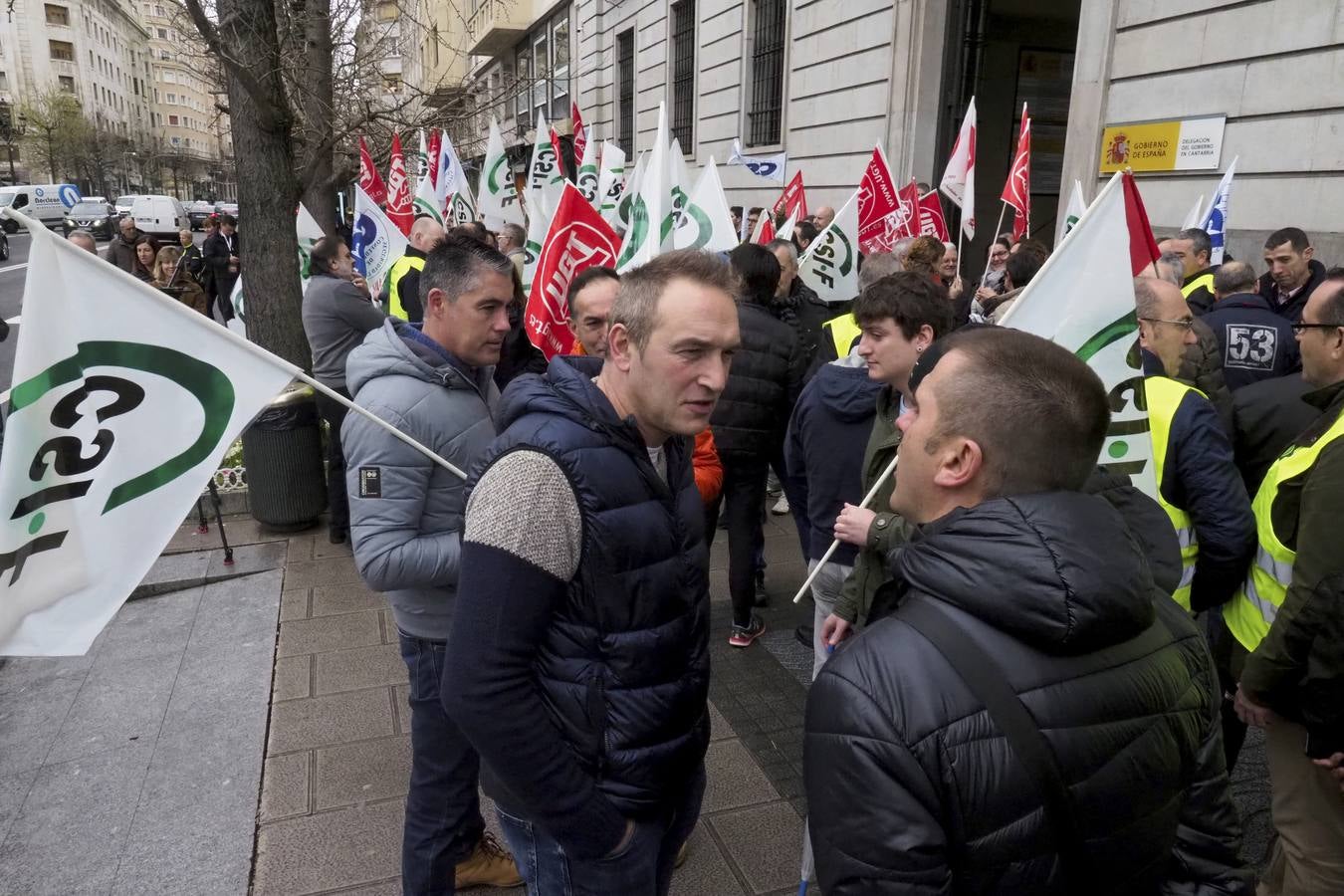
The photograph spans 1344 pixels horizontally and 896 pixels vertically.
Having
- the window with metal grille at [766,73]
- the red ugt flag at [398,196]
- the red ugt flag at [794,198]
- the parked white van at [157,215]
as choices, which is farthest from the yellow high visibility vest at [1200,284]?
the parked white van at [157,215]

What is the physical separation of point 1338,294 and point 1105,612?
2175mm

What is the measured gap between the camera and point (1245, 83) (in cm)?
787

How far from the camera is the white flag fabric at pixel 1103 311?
251cm

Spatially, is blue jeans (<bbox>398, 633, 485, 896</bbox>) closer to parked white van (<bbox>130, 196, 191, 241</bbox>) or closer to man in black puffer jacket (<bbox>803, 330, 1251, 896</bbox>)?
man in black puffer jacket (<bbox>803, 330, 1251, 896</bbox>)

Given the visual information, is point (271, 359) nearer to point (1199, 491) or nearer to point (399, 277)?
point (1199, 491)

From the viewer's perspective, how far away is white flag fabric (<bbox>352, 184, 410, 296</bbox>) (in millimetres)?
8016

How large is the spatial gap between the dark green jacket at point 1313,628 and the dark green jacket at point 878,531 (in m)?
0.93

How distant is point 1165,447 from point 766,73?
16.2 metres

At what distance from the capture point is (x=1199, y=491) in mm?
2635

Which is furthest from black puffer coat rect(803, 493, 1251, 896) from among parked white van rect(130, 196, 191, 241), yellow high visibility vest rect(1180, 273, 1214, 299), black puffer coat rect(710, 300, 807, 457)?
parked white van rect(130, 196, 191, 241)

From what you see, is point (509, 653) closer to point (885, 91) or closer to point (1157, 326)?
point (1157, 326)

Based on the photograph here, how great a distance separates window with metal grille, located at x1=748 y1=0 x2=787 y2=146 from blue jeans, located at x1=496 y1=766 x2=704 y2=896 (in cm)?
1615

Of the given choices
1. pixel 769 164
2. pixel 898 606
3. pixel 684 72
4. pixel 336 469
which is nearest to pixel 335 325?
pixel 336 469

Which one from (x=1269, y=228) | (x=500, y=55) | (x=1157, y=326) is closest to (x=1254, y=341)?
(x=1157, y=326)
